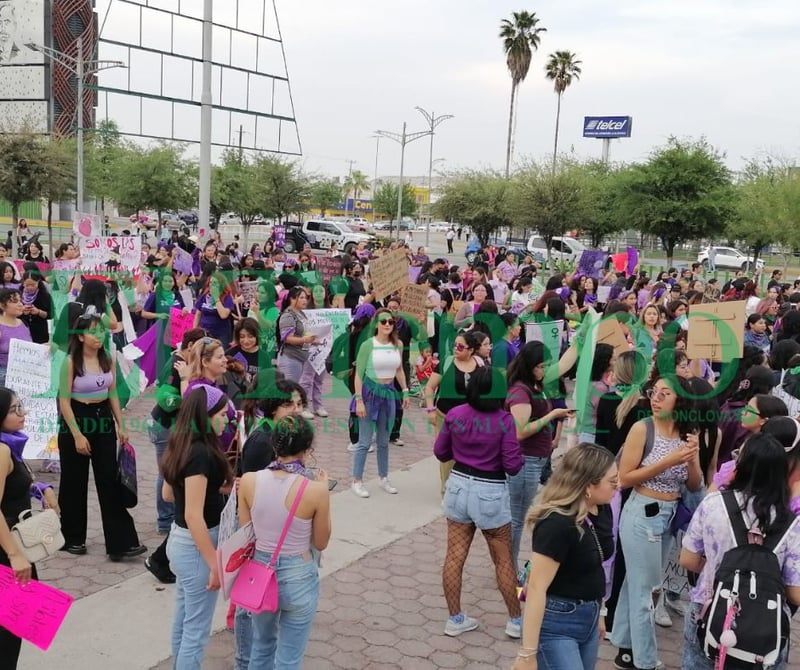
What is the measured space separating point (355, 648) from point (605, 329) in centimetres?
431

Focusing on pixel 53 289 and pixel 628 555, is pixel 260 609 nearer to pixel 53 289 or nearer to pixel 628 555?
pixel 628 555

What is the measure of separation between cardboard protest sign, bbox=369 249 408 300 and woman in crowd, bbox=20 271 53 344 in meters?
3.76

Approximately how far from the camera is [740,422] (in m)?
5.24

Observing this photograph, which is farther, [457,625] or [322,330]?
[322,330]

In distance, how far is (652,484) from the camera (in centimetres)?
441

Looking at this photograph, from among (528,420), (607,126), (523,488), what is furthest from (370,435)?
(607,126)

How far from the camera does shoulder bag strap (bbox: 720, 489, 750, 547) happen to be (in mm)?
3246

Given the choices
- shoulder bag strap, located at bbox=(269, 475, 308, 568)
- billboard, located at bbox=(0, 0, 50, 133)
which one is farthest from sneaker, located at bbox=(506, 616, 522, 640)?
billboard, located at bbox=(0, 0, 50, 133)

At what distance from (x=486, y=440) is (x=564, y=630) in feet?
4.81

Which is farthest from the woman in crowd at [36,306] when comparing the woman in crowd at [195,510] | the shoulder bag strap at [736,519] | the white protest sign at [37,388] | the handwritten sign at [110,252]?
the shoulder bag strap at [736,519]

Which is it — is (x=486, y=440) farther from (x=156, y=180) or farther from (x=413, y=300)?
(x=156, y=180)

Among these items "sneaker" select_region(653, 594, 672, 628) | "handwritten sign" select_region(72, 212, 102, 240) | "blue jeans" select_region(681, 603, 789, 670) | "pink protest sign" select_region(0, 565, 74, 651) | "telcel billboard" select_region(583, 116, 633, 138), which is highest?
"telcel billboard" select_region(583, 116, 633, 138)

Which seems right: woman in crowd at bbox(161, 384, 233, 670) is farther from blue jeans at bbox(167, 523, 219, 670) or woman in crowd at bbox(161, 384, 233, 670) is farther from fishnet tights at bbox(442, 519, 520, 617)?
fishnet tights at bbox(442, 519, 520, 617)

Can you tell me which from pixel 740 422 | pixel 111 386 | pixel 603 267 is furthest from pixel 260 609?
pixel 603 267
